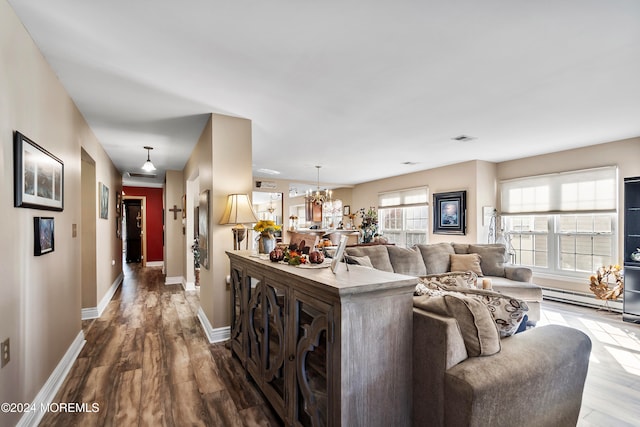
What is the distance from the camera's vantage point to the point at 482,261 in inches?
185

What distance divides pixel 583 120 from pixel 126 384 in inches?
211

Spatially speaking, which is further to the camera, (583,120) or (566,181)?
(566,181)

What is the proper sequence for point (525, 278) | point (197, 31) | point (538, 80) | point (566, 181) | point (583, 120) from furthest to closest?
point (566, 181)
point (525, 278)
point (583, 120)
point (538, 80)
point (197, 31)

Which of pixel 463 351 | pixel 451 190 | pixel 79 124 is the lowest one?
pixel 463 351

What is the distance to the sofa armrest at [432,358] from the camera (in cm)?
142

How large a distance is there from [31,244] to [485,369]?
2.77m

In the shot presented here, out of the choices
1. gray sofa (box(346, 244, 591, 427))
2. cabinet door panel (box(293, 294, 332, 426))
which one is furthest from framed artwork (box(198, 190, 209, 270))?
gray sofa (box(346, 244, 591, 427))

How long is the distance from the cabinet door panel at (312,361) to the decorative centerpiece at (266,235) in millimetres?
984

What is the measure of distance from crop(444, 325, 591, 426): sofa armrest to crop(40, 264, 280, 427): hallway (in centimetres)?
124

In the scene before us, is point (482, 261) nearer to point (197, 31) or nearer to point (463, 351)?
point (463, 351)

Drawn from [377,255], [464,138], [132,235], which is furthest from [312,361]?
[132,235]

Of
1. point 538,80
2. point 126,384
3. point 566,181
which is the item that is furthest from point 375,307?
point 566,181

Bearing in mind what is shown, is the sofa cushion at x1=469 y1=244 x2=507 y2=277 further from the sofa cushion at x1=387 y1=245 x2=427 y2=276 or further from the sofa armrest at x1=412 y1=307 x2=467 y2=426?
the sofa armrest at x1=412 y1=307 x2=467 y2=426

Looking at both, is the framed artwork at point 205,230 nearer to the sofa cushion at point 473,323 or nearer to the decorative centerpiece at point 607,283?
the sofa cushion at point 473,323
